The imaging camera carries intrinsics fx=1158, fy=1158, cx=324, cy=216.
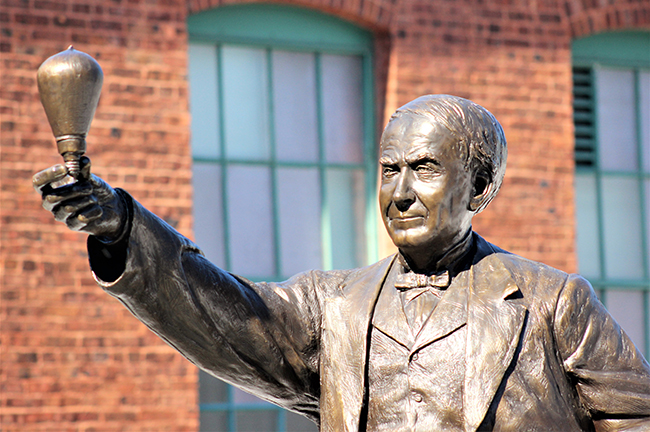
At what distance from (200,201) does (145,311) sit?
5.22m

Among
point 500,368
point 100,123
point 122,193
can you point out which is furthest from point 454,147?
point 100,123

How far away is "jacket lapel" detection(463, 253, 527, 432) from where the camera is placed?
3.12 meters

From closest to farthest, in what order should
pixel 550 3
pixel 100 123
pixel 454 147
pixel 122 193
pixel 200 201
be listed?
1. pixel 122 193
2. pixel 454 147
3. pixel 100 123
4. pixel 200 201
5. pixel 550 3

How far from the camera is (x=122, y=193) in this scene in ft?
10.1

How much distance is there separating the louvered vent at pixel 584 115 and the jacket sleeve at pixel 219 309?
637cm

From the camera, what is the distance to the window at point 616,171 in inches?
372

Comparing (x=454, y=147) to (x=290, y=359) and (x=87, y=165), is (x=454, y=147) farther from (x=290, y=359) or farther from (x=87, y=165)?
(x=87, y=165)

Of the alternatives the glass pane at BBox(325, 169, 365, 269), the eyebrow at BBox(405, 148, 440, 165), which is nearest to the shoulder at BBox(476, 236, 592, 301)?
the eyebrow at BBox(405, 148, 440, 165)

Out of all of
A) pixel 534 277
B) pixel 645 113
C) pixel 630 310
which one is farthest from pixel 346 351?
pixel 645 113

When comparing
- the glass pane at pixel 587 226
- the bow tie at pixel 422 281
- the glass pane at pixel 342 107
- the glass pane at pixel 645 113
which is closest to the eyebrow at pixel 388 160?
the bow tie at pixel 422 281

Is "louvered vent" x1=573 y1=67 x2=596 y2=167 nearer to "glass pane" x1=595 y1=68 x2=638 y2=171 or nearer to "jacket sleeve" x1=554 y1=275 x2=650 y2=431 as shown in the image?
"glass pane" x1=595 y1=68 x2=638 y2=171

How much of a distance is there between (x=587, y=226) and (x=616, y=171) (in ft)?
1.72

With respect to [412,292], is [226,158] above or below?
above

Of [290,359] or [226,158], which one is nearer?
[290,359]
